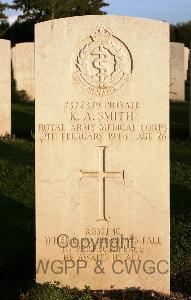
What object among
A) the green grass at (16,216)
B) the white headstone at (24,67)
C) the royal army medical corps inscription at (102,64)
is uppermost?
the white headstone at (24,67)

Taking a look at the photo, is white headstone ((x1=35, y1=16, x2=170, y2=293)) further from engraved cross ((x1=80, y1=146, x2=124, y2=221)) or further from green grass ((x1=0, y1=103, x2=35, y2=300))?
green grass ((x1=0, y1=103, x2=35, y2=300))

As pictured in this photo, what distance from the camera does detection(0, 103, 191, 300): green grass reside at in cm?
496

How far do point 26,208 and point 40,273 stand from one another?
2.33 meters

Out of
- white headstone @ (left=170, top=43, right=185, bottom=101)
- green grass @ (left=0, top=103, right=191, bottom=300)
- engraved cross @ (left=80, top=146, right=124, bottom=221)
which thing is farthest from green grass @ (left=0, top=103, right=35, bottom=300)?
white headstone @ (left=170, top=43, right=185, bottom=101)

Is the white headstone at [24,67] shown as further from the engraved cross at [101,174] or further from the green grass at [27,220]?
the engraved cross at [101,174]

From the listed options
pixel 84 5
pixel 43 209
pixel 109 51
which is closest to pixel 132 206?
pixel 43 209

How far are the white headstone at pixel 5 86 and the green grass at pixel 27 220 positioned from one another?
326 mm

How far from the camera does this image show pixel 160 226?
4781mm

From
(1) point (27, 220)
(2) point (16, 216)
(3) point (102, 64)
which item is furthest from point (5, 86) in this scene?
(3) point (102, 64)

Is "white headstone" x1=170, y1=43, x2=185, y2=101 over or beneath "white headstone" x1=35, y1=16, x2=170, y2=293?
over

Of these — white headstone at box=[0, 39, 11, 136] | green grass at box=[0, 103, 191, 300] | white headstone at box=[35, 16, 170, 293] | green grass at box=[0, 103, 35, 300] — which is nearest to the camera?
white headstone at box=[35, 16, 170, 293]

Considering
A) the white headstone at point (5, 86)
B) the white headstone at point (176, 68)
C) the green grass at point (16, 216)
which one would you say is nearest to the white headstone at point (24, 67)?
the white headstone at point (176, 68)

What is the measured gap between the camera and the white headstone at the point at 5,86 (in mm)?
11930

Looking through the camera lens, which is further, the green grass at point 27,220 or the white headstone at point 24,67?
the white headstone at point 24,67
